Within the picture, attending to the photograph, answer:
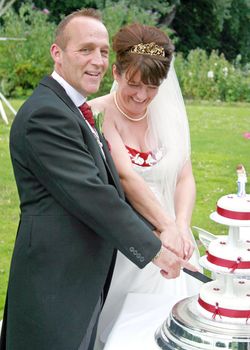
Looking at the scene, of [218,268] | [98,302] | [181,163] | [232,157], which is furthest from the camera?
[232,157]

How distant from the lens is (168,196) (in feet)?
11.5

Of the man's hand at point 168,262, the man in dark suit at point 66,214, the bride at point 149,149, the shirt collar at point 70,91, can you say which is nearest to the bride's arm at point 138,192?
the bride at point 149,149

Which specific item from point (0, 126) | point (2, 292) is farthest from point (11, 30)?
point (2, 292)

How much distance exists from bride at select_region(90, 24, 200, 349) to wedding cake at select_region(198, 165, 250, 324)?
36 cm

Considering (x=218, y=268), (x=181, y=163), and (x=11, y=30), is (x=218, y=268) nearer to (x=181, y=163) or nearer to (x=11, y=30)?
(x=181, y=163)

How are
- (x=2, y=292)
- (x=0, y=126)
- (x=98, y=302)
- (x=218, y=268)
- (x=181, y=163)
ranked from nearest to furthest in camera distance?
(x=218, y=268) → (x=98, y=302) → (x=181, y=163) → (x=2, y=292) → (x=0, y=126)

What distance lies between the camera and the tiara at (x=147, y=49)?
3087mm

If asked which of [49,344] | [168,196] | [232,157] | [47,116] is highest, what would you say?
[47,116]

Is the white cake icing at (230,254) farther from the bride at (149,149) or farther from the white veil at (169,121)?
the white veil at (169,121)

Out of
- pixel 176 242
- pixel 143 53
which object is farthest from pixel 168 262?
pixel 143 53

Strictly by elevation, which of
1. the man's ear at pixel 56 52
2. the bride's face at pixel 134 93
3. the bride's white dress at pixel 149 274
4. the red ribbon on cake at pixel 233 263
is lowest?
the bride's white dress at pixel 149 274

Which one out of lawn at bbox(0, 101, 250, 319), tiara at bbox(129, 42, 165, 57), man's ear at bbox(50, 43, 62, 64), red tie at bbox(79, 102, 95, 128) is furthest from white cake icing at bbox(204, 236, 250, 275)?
lawn at bbox(0, 101, 250, 319)

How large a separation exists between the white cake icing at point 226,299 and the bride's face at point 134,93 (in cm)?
104

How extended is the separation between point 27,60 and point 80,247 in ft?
42.8
